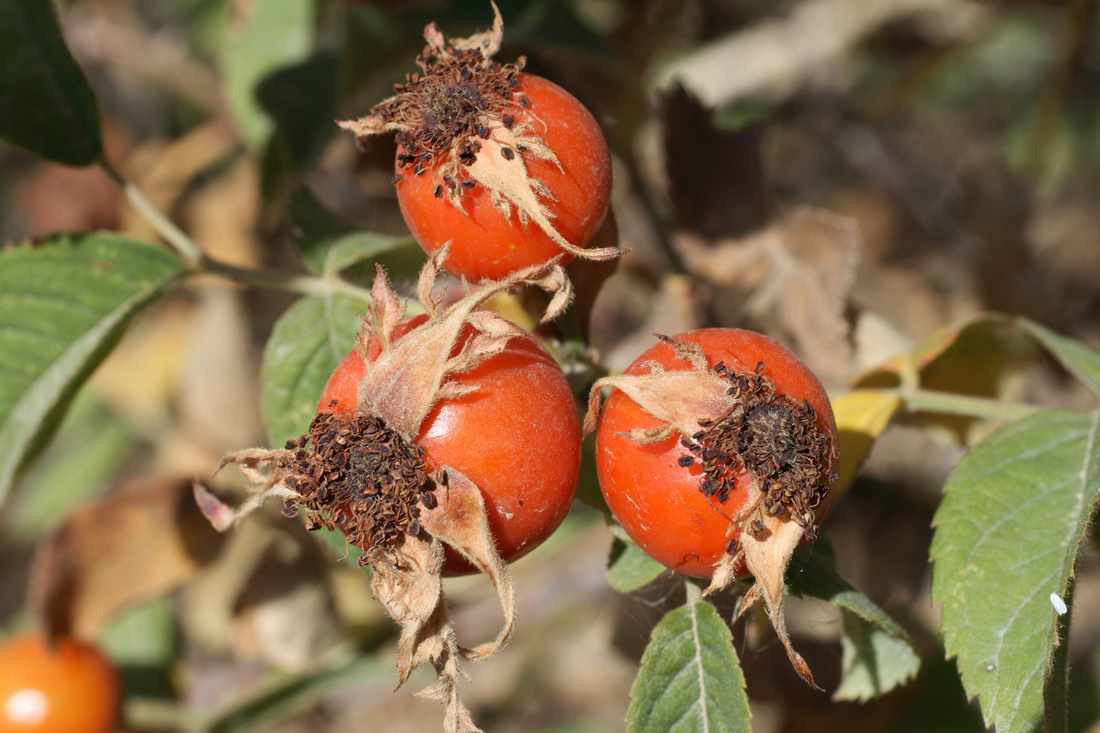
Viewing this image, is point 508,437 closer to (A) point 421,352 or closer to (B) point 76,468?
(A) point 421,352

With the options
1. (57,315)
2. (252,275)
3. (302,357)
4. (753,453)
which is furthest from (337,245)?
(753,453)

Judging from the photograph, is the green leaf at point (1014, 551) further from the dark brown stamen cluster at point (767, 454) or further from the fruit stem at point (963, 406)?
the dark brown stamen cluster at point (767, 454)

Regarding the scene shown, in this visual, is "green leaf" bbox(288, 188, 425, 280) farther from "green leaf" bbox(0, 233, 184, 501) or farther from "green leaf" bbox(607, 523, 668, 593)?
"green leaf" bbox(607, 523, 668, 593)

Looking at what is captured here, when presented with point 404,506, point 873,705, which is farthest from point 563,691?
point 404,506

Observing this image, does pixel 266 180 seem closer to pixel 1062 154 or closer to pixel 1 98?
pixel 1 98

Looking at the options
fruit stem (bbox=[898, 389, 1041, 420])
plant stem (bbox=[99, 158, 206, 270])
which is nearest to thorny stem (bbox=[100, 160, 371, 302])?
plant stem (bbox=[99, 158, 206, 270])

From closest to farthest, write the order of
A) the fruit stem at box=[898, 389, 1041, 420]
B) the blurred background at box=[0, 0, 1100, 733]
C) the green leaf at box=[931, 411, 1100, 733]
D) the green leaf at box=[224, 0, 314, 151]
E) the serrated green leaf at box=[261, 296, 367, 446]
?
the green leaf at box=[931, 411, 1100, 733], the serrated green leaf at box=[261, 296, 367, 446], the fruit stem at box=[898, 389, 1041, 420], the blurred background at box=[0, 0, 1100, 733], the green leaf at box=[224, 0, 314, 151]
